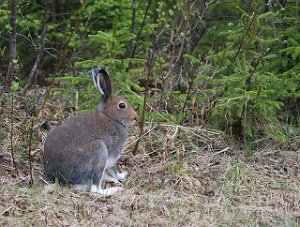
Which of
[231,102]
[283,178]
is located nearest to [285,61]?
[231,102]

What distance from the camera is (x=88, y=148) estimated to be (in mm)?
6996

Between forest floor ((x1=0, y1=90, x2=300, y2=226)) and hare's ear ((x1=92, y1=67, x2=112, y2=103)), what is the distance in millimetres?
891

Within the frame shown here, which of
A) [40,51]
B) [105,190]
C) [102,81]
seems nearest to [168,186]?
[105,190]

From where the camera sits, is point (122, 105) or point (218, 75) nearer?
point (122, 105)

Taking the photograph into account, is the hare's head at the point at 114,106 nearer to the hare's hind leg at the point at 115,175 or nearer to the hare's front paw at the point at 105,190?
the hare's hind leg at the point at 115,175

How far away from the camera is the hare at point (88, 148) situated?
22.6 ft

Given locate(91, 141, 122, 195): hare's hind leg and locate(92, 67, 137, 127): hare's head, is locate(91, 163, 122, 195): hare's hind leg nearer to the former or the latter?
locate(91, 141, 122, 195): hare's hind leg

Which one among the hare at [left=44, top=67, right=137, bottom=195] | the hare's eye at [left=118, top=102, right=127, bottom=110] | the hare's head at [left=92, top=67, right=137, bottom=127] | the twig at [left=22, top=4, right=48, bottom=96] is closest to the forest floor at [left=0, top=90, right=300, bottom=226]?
the hare at [left=44, top=67, right=137, bottom=195]

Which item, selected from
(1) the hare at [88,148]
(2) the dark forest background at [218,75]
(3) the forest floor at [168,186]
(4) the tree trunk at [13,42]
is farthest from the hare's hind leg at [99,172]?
(4) the tree trunk at [13,42]

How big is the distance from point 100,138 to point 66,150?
46cm

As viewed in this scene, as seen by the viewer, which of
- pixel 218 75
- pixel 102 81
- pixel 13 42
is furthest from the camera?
pixel 218 75

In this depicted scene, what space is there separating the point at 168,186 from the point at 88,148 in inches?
35.3

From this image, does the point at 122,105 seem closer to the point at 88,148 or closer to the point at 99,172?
the point at 88,148

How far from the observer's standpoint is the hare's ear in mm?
7391
